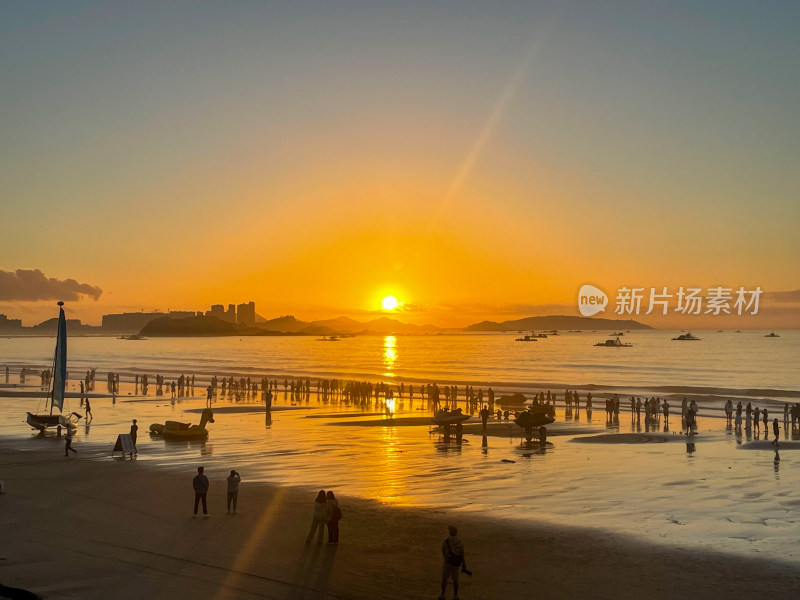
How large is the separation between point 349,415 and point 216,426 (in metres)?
10.9

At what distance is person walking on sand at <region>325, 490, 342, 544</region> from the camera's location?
1812cm

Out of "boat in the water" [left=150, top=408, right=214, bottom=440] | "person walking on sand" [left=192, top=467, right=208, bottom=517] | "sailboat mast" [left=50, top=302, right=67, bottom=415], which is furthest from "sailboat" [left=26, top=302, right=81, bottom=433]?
"person walking on sand" [left=192, top=467, right=208, bottom=517]

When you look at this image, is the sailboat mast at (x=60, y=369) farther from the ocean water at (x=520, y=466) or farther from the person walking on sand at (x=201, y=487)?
the person walking on sand at (x=201, y=487)

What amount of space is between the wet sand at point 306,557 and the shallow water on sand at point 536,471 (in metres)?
1.68

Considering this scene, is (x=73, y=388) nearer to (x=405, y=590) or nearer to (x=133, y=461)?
(x=133, y=461)

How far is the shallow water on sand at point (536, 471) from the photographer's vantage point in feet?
69.8

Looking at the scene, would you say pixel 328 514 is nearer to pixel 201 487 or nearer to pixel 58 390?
pixel 201 487

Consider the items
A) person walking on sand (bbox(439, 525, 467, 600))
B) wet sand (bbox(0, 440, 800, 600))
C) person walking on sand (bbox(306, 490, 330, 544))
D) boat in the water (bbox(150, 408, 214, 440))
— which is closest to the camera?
person walking on sand (bbox(439, 525, 467, 600))

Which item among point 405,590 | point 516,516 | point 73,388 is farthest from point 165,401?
point 405,590

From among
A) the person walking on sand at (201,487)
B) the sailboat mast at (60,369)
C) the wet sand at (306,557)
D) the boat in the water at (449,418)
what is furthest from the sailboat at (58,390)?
the person walking on sand at (201,487)

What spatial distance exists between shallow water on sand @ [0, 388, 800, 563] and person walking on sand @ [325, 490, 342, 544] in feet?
17.1

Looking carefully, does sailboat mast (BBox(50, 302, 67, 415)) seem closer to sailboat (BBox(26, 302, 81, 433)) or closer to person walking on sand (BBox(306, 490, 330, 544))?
sailboat (BBox(26, 302, 81, 433))

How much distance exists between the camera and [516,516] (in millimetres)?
21641

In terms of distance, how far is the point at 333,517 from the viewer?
1823 cm
